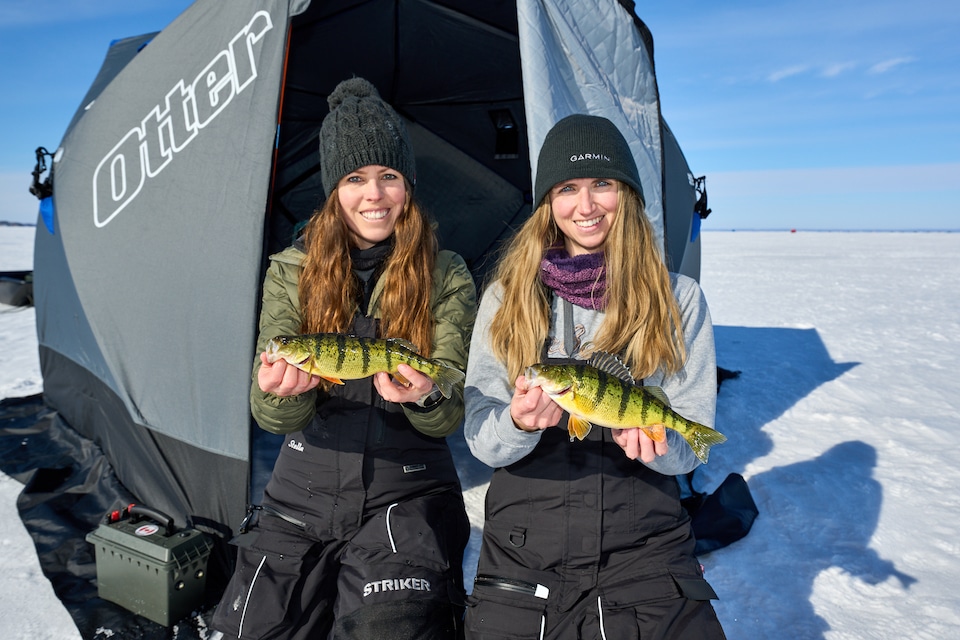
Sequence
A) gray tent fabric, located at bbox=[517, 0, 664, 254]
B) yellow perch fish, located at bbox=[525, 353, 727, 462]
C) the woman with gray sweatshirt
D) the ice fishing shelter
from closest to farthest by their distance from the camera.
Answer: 1. yellow perch fish, located at bbox=[525, 353, 727, 462]
2. the woman with gray sweatshirt
3. the ice fishing shelter
4. gray tent fabric, located at bbox=[517, 0, 664, 254]

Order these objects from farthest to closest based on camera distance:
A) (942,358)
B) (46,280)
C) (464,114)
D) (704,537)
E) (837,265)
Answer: (837,265)
(942,358)
(464,114)
(46,280)
(704,537)

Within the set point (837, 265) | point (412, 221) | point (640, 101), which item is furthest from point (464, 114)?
point (837, 265)

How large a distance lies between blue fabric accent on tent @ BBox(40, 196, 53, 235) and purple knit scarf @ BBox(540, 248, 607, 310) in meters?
4.80

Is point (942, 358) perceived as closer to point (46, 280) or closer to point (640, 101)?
point (640, 101)

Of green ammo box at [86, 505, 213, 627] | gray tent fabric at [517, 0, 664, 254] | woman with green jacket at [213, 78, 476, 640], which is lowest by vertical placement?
green ammo box at [86, 505, 213, 627]

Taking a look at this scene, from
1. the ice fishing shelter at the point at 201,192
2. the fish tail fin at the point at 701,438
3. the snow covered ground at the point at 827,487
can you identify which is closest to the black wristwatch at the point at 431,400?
the fish tail fin at the point at 701,438

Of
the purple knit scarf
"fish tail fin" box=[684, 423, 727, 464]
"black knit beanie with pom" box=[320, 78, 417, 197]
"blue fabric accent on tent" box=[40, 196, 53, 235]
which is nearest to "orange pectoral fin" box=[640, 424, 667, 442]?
"fish tail fin" box=[684, 423, 727, 464]

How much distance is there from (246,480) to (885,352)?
926cm

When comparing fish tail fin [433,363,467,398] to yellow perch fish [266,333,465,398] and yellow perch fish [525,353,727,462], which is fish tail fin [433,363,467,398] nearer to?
yellow perch fish [266,333,465,398]

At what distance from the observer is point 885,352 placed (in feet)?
29.4

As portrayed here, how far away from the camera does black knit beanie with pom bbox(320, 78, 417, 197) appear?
2961 mm

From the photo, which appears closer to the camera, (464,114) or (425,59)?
(425,59)

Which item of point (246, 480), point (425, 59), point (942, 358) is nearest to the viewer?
point (246, 480)

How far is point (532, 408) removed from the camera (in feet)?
7.10
